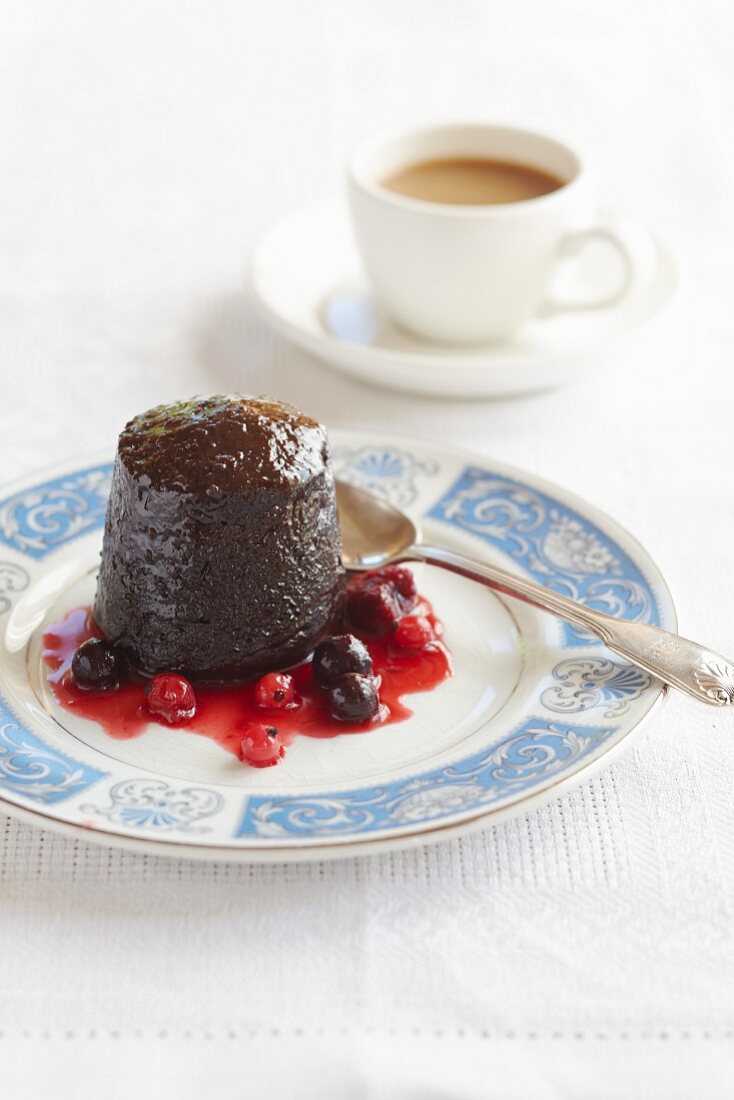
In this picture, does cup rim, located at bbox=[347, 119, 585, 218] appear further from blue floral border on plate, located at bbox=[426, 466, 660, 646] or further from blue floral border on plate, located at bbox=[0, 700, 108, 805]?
blue floral border on plate, located at bbox=[0, 700, 108, 805]

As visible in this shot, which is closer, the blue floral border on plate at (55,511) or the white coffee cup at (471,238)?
the blue floral border on plate at (55,511)

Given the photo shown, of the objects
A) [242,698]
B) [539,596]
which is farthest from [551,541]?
[242,698]

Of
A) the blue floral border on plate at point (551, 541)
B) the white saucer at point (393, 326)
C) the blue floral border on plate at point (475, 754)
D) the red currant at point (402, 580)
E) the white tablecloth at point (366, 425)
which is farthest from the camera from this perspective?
the white saucer at point (393, 326)

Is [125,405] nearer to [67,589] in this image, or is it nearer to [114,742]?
[67,589]

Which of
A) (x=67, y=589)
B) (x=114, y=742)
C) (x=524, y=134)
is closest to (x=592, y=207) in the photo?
(x=524, y=134)

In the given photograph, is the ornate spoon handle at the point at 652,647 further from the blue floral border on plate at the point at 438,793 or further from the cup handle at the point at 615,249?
the cup handle at the point at 615,249

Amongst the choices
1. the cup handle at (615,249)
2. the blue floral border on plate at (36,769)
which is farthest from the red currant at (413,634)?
the cup handle at (615,249)

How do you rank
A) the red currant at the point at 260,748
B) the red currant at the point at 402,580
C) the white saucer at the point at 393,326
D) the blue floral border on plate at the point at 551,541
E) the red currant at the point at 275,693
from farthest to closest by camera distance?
the white saucer at the point at 393,326 → the red currant at the point at 402,580 → the blue floral border on plate at the point at 551,541 → the red currant at the point at 275,693 → the red currant at the point at 260,748

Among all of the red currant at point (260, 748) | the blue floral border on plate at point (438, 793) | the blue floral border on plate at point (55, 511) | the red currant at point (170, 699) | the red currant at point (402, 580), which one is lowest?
the blue floral border on plate at point (55, 511)
